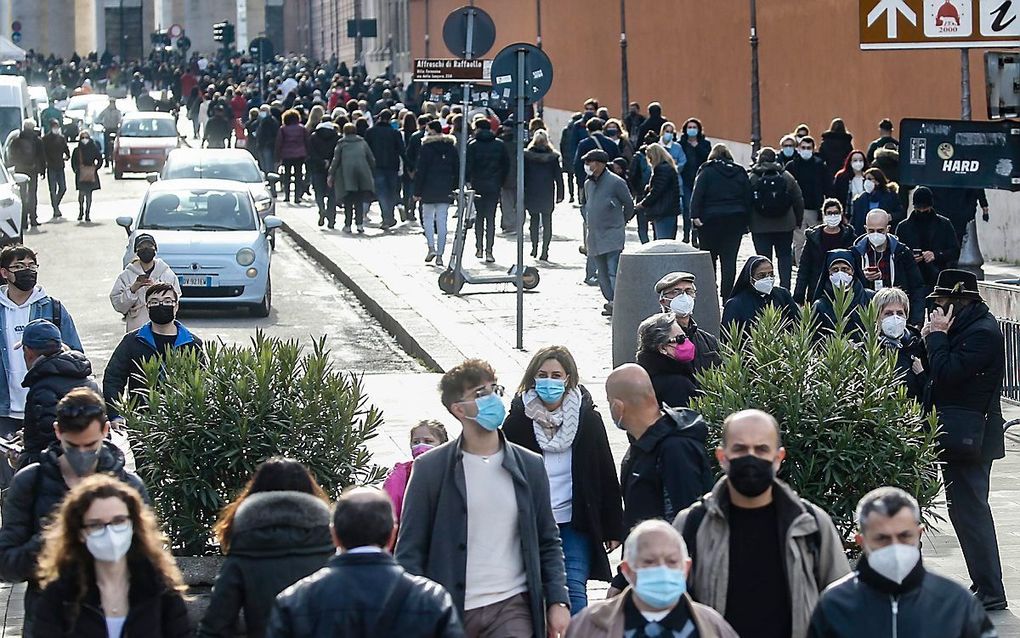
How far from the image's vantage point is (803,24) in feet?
106

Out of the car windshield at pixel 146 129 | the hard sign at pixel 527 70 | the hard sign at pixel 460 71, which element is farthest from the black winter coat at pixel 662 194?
the car windshield at pixel 146 129

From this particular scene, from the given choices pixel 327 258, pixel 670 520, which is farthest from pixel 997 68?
pixel 327 258

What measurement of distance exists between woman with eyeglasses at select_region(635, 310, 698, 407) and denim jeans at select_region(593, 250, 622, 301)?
10270mm

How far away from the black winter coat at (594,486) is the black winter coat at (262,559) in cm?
185

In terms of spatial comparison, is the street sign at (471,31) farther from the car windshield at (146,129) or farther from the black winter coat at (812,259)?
the car windshield at (146,129)

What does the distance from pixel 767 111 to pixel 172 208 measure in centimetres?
1540

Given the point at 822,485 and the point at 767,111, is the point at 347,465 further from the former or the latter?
the point at 767,111

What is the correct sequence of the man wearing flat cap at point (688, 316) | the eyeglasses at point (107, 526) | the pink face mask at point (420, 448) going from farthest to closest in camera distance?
1. the man wearing flat cap at point (688, 316)
2. the pink face mask at point (420, 448)
3. the eyeglasses at point (107, 526)

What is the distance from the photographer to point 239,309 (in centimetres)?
2098

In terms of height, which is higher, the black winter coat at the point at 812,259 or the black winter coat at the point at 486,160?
the black winter coat at the point at 486,160

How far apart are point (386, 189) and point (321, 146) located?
2363 millimetres

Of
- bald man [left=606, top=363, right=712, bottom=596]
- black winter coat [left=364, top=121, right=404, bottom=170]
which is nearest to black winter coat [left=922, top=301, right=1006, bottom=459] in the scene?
bald man [left=606, top=363, right=712, bottom=596]

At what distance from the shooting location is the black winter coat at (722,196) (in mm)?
19000

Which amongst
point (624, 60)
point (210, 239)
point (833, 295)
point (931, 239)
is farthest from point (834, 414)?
point (624, 60)
